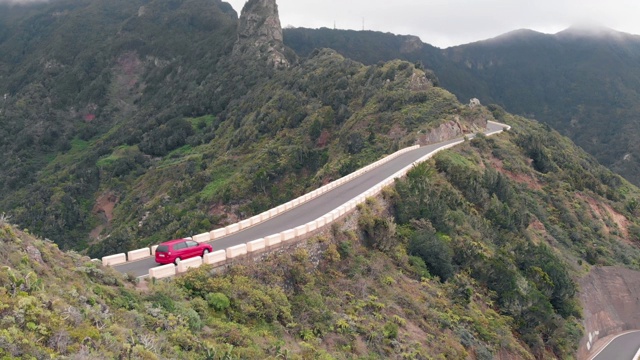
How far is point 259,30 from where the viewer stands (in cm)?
9212

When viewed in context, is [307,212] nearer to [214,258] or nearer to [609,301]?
[214,258]

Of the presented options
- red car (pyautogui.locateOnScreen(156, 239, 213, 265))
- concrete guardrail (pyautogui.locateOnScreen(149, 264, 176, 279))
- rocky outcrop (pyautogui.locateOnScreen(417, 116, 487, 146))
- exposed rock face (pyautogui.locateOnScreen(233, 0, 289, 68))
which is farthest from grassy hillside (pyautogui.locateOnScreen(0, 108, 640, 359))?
exposed rock face (pyautogui.locateOnScreen(233, 0, 289, 68))

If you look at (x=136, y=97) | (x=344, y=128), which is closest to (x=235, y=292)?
(x=344, y=128)

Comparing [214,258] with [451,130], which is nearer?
[214,258]

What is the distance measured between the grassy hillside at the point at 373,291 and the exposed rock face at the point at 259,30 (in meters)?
57.0

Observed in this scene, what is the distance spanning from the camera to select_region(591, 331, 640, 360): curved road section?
28.6 meters

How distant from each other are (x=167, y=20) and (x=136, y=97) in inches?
1096

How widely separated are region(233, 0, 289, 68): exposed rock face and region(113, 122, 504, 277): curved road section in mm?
56028

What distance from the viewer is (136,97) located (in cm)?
10644

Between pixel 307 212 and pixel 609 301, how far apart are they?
22.0 meters

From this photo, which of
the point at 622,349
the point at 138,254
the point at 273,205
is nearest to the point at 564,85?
the point at 273,205

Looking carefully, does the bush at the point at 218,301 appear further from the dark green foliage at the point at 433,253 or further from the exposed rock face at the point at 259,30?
the exposed rock face at the point at 259,30

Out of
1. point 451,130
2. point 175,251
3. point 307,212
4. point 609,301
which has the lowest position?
point 609,301

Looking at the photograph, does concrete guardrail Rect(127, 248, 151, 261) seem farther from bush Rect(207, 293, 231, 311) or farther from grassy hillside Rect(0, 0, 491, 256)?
grassy hillside Rect(0, 0, 491, 256)
